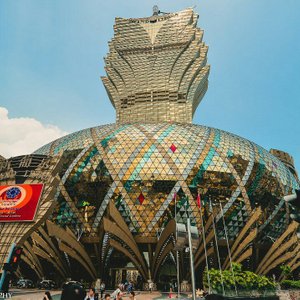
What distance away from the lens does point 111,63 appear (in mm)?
73438

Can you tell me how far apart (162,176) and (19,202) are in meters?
19.0

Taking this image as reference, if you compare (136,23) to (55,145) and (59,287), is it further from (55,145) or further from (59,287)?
(59,287)

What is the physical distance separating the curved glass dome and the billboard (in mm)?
12617

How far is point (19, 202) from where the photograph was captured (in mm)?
33438

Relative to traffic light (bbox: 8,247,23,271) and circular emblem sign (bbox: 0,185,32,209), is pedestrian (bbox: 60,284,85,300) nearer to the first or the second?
traffic light (bbox: 8,247,23,271)

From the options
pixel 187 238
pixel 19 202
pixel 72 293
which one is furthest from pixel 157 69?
pixel 72 293

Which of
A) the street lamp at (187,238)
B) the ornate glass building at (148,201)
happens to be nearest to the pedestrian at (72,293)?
the street lamp at (187,238)

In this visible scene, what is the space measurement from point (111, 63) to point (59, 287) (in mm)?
48504

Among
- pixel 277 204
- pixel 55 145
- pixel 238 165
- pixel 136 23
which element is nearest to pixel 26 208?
pixel 55 145

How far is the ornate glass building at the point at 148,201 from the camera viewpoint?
39.9 meters

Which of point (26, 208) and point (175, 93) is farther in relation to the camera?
point (175, 93)

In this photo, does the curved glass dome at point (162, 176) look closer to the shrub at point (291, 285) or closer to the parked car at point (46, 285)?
the parked car at point (46, 285)

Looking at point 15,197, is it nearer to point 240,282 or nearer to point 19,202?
point 19,202

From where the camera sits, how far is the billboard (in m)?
32.7
